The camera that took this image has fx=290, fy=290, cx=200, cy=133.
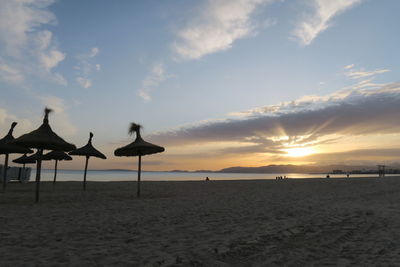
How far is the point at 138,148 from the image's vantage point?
14.1 m

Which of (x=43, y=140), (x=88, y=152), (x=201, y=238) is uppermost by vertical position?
(x=88, y=152)

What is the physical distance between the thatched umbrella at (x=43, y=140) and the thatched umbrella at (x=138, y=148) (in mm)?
3032

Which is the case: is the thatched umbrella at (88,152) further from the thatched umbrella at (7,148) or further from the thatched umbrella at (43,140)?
the thatched umbrella at (43,140)

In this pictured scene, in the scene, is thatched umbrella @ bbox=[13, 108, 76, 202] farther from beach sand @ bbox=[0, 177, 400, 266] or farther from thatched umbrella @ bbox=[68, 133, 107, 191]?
thatched umbrella @ bbox=[68, 133, 107, 191]

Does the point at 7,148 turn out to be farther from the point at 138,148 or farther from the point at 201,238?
the point at 201,238

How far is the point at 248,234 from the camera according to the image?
5.74m

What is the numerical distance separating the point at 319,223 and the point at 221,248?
3220 mm

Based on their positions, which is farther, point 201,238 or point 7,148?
point 7,148

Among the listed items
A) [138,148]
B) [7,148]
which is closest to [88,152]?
[7,148]

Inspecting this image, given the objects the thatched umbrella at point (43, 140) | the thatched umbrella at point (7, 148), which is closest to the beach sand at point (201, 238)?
the thatched umbrella at point (43, 140)

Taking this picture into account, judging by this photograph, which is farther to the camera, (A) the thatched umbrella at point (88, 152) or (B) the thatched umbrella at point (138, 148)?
(A) the thatched umbrella at point (88, 152)

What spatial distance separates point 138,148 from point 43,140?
4.41 m

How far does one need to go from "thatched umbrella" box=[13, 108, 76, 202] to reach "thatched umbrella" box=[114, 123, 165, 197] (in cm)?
303

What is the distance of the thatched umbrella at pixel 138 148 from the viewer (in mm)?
14039
